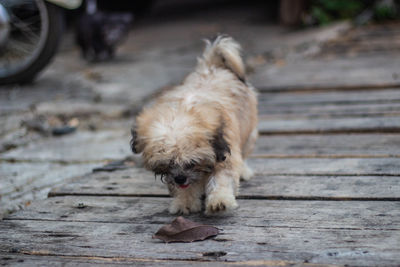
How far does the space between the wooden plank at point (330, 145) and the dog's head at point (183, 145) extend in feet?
3.58

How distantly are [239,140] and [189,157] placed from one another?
0.59m

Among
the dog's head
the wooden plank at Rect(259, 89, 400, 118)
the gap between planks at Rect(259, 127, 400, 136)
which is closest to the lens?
the dog's head

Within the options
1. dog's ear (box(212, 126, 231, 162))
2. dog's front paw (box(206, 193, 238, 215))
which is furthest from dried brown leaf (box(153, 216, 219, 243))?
dog's ear (box(212, 126, 231, 162))

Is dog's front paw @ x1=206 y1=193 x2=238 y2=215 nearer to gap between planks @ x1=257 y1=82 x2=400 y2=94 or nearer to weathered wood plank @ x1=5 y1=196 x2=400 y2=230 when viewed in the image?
weathered wood plank @ x1=5 y1=196 x2=400 y2=230

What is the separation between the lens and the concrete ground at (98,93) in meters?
4.11

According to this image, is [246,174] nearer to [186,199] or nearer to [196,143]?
[186,199]

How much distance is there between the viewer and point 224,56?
3600mm

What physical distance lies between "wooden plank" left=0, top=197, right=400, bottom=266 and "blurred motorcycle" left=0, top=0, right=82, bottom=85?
3786 millimetres

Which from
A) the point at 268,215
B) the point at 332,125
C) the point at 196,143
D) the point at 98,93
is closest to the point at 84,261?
the point at 196,143

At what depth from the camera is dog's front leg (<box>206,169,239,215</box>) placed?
2627 millimetres

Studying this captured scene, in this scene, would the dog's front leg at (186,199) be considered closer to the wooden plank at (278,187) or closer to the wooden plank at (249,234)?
the wooden plank at (249,234)

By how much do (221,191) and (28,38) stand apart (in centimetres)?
470

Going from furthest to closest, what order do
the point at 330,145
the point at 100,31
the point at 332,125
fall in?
the point at 100,31, the point at 332,125, the point at 330,145

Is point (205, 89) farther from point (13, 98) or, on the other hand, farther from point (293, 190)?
point (13, 98)
